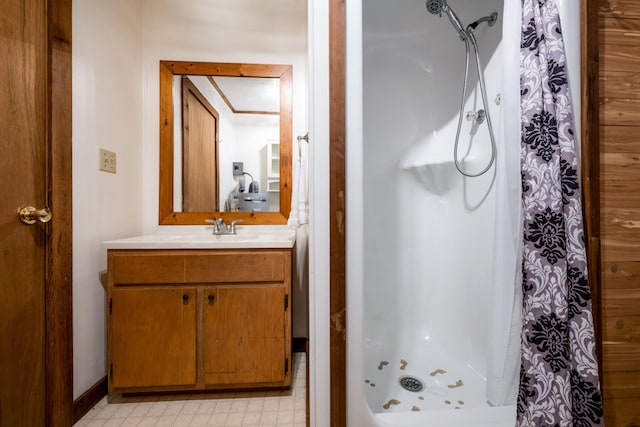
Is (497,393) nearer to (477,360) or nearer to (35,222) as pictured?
(477,360)

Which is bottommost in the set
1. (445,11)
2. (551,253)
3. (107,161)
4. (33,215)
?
(551,253)

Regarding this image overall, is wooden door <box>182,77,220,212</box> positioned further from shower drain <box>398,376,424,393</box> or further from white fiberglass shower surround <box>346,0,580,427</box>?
shower drain <box>398,376,424,393</box>

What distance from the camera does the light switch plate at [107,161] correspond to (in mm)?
1275

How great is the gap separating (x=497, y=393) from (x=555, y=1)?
4.04ft

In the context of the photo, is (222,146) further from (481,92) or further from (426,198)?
(481,92)

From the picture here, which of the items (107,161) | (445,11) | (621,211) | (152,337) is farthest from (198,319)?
(445,11)

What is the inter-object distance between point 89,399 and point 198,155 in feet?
4.43

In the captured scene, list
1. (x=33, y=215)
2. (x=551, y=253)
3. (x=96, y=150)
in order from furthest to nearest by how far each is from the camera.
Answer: (x=96, y=150) → (x=33, y=215) → (x=551, y=253)

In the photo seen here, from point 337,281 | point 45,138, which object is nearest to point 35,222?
point 45,138

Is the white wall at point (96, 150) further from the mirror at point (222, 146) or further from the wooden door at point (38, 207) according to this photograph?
the mirror at point (222, 146)

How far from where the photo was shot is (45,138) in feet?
3.18

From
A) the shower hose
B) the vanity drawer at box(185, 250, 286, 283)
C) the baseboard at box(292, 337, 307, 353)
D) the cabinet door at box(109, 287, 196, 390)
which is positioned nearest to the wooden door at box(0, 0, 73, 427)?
the cabinet door at box(109, 287, 196, 390)

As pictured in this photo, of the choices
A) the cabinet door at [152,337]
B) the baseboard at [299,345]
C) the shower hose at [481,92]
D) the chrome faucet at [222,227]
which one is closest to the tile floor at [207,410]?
the cabinet door at [152,337]

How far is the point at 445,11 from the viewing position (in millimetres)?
1267
